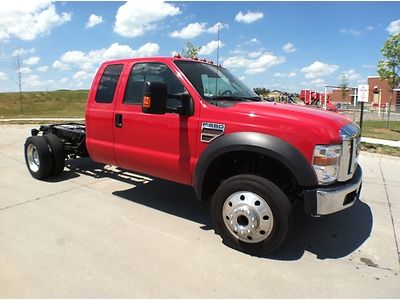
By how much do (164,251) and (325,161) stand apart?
179 centimetres

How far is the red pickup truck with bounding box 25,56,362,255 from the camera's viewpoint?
3.60 m

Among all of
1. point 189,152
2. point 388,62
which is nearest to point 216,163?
point 189,152

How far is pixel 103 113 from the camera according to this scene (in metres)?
5.18

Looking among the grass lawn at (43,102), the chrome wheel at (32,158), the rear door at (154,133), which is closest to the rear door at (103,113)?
the rear door at (154,133)

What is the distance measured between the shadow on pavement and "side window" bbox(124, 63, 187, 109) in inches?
57.6

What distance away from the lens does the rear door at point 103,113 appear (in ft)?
16.8

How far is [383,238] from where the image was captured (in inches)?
171

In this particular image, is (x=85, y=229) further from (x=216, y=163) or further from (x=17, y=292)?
(x=216, y=163)

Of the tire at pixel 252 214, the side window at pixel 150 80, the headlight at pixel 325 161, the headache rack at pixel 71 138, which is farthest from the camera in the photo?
the headache rack at pixel 71 138

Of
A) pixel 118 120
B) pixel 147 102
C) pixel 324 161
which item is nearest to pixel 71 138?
pixel 118 120

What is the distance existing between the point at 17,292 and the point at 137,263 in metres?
1.02

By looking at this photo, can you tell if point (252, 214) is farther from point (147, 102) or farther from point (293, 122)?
point (147, 102)

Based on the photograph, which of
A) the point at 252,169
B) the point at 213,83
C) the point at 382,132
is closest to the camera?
the point at 252,169

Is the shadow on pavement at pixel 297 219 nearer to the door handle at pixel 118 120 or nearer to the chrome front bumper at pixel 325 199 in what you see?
the chrome front bumper at pixel 325 199
